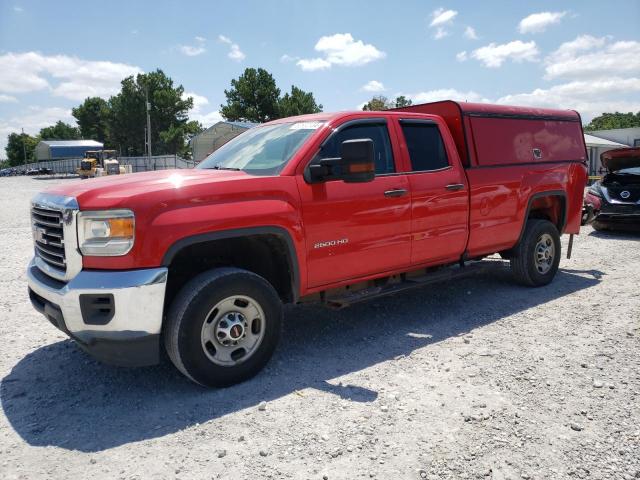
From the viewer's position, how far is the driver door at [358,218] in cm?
391

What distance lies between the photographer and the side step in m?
4.27

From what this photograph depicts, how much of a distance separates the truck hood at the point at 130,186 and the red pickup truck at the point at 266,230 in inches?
0.6

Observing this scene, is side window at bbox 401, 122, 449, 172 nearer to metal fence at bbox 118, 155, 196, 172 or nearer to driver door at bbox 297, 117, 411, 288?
driver door at bbox 297, 117, 411, 288

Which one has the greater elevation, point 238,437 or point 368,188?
point 368,188

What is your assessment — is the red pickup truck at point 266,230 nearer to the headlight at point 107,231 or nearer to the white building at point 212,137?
the headlight at point 107,231

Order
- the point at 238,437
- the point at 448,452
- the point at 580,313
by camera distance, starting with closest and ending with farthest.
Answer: the point at 448,452, the point at 238,437, the point at 580,313

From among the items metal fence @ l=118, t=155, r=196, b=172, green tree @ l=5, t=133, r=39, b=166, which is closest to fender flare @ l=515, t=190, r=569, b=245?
metal fence @ l=118, t=155, r=196, b=172

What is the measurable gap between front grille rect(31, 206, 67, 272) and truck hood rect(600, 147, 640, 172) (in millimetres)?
10419

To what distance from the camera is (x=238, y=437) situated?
116 inches

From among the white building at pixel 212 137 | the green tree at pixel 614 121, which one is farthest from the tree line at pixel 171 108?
the green tree at pixel 614 121

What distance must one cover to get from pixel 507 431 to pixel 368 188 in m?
2.14

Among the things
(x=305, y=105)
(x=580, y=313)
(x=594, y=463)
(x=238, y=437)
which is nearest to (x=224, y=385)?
(x=238, y=437)

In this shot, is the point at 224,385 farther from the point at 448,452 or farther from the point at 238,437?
the point at 448,452

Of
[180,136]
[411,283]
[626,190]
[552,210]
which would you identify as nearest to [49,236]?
[411,283]
